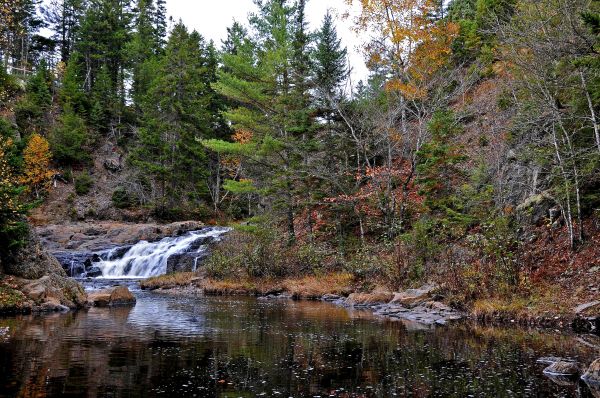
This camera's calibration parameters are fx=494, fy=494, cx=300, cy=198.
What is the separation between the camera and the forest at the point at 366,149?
607 inches

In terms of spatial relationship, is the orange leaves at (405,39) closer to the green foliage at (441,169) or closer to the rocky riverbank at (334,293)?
the green foliage at (441,169)

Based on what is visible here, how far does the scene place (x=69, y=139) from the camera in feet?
159

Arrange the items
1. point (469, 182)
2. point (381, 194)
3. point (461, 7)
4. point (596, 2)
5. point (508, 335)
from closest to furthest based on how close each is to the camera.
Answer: point (508, 335), point (596, 2), point (469, 182), point (381, 194), point (461, 7)

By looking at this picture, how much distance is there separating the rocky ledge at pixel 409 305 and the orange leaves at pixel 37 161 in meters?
34.3

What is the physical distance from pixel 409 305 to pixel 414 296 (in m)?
0.58

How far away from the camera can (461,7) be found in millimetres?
39562

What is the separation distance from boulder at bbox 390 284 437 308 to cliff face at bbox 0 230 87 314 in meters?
11.3

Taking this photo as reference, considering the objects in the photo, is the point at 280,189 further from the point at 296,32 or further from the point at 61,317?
the point at 61,317

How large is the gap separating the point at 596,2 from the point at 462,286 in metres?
9.34

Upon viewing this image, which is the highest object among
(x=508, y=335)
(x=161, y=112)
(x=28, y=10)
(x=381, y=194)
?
(x=28, y=10)

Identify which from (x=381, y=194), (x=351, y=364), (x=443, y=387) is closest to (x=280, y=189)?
(x=381, y=194)

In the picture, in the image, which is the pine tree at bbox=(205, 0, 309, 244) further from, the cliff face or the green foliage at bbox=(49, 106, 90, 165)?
the green foliage at bbox=(49, 106, 90, 165)

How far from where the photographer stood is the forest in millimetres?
15414

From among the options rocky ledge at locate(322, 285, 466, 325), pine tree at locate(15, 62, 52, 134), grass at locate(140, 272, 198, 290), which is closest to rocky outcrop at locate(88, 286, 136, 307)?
grass at locate(140, 272, 198, 290)
